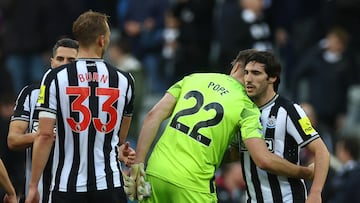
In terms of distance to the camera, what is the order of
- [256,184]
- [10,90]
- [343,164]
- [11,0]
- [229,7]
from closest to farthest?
[256,184] < [343,164] < [10,90] < [229,7] < [11,0]

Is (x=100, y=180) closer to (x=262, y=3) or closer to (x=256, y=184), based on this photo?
(x=256, y=184)

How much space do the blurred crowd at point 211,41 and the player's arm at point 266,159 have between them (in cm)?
738

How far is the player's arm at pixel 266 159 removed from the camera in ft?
35.2

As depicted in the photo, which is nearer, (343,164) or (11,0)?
(343,164)

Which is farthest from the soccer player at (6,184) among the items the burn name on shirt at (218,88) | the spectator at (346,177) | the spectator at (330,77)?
the spectator at (330,77)

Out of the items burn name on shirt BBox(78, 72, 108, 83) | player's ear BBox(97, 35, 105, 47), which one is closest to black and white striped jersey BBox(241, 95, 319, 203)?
burn name on shirt BBox(78, 72, 108, 83)

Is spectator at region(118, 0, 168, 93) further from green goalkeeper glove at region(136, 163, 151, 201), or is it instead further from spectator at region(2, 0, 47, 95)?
green goalkeeper glove at region(136, 163, 151, 201)

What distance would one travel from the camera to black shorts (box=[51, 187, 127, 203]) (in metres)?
10.6

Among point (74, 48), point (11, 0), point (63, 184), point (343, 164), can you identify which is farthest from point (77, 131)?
point (11, 0)

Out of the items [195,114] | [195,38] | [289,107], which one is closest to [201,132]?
[195,114]

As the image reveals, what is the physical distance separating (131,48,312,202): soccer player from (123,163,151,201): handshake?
95 millimetres

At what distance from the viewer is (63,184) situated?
10570 mm

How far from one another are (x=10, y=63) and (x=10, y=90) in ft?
7.79

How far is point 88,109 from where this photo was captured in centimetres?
1052
